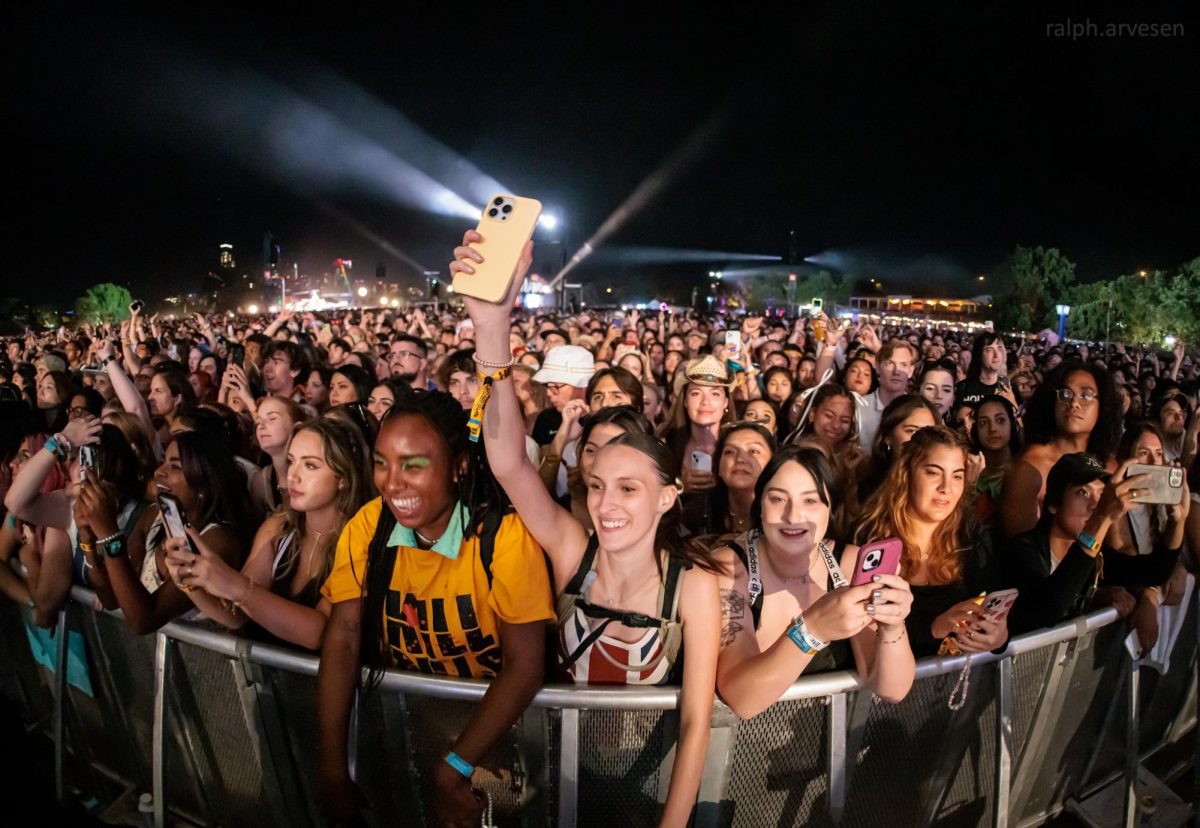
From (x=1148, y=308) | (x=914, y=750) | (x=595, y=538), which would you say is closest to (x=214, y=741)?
(x=595, y=538)

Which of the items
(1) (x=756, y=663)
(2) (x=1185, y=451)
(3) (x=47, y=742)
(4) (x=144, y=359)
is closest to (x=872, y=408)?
(2) (x=1185, y=451)

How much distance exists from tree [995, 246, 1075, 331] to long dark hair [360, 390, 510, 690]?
6463 cm

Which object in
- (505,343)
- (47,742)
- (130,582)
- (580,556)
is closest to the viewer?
(505,343)

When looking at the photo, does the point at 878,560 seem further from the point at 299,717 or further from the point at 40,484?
the point at 40,484

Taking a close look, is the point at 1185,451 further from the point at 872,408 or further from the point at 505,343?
the point at 505,343

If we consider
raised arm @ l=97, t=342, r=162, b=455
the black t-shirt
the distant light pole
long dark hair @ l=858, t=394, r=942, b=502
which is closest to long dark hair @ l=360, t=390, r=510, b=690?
long dark hair @ l=858, t=394, r=942, b=502

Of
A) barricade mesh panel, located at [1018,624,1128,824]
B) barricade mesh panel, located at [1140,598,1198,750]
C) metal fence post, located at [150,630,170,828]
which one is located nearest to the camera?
metal fence post, located at [150,630,170,828]

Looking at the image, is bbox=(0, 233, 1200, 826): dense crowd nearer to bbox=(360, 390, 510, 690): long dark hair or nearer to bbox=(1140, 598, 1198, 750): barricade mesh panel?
bbox=(360, 390, 510, 690): long dark hair

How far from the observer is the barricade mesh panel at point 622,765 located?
7.68 ft

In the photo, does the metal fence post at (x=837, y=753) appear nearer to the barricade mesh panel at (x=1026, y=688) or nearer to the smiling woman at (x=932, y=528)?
the smiling woman at (x=932, y=528)

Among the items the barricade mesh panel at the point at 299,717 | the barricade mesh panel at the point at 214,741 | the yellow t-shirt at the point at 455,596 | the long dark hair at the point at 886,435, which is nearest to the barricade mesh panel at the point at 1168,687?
the long dark hair at the point at 886,435

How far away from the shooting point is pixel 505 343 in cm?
220

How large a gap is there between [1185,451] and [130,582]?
6735 millimetres

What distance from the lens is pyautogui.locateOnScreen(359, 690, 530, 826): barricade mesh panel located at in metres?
2.44
